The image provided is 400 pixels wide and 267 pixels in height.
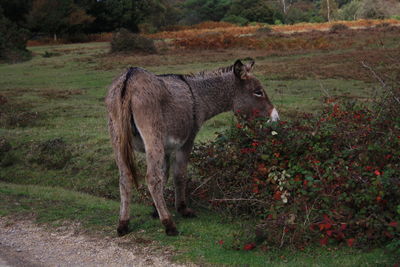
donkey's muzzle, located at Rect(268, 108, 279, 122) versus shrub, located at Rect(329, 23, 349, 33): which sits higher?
shrub, located at Rect(329, 23, 349, 33)

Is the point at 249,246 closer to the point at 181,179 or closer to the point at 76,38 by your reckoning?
the point at 181,179

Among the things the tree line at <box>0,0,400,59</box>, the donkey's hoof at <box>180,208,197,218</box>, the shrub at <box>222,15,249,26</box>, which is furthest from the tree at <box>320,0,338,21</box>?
the donkey's hoof at <box>180,208,197,218</box>

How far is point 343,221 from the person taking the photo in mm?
5617

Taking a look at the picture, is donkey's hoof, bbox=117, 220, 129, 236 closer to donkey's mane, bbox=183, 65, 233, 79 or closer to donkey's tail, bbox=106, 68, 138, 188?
donkey's tail, bbox=106, 68, 138, 188

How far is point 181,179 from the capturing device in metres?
6.86

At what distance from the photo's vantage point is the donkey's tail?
5.96 meters

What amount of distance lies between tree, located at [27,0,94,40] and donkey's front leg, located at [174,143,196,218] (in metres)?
39.5

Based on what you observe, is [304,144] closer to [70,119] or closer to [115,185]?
[115,185]

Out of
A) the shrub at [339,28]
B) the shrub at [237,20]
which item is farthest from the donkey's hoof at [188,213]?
the shrub at [237,20]

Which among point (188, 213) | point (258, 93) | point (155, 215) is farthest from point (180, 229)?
point (258, 93)

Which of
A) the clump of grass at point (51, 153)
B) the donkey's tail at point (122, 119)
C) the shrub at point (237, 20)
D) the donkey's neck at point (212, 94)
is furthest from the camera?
the shrub at point (237, 20)

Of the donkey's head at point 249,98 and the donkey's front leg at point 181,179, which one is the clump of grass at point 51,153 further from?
the donkey's head at point 249,98

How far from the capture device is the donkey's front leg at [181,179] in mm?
6793

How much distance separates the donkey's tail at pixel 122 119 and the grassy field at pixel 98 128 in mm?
939
